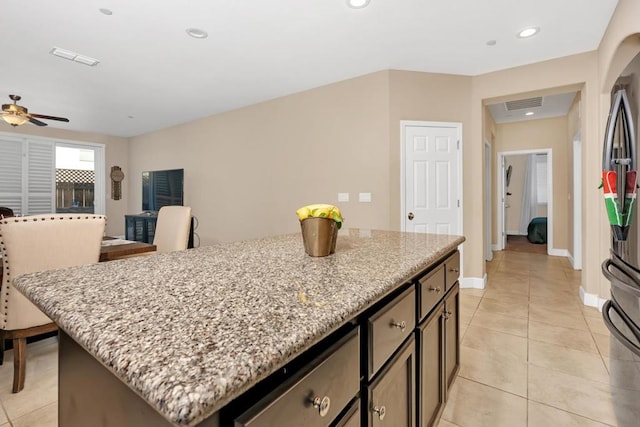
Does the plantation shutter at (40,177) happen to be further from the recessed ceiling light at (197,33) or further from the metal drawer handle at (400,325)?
the metal drawer handle at (400,325)

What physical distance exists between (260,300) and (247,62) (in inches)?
134

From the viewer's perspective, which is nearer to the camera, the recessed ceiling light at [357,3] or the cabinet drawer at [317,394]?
the cabinet drawer at [317,394]

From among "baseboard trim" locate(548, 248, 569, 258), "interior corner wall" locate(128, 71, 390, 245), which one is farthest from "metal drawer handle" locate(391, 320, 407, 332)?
"baseboard trim" locate(548, 248, 569, 258)

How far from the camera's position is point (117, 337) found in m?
0.51

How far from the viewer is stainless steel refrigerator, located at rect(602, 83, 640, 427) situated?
37.0 inches

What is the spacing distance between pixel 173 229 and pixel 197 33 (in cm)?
187

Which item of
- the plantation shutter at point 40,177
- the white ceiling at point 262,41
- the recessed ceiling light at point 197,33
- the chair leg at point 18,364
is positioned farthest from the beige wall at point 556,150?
the plantation shutter at point 40,177

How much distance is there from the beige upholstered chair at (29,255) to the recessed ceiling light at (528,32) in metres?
3.86

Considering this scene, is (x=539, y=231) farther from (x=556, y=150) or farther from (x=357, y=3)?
(x=357, y=3)

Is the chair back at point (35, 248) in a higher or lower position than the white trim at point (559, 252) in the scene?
higher

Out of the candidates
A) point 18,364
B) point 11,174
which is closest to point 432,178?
point 18,364

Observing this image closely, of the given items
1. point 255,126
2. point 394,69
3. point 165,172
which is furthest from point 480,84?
point 165,172

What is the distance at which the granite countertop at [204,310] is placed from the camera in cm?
40

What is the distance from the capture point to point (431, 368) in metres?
1.27
